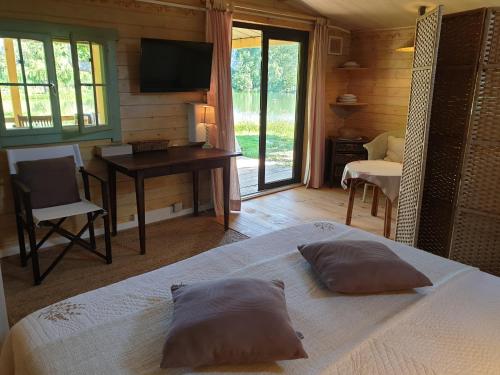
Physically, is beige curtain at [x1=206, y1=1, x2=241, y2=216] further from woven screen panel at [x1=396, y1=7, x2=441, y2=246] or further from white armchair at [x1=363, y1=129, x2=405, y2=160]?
woven screen panel at [x1=396, y1=7, x2=441, y2=246]

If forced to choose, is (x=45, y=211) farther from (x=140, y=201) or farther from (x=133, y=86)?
(x=133, y=86)

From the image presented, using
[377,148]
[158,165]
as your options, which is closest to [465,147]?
[377,148]

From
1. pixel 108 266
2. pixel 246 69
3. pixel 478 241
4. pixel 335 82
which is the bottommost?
pixel 108 266

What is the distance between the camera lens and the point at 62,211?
9.27 ft

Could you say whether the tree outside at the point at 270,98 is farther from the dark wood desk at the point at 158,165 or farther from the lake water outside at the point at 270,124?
the dark wood desk at the point at 158,165

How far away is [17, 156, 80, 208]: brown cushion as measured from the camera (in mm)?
2883

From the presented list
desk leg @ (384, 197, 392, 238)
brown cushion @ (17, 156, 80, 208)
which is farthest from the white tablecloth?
brown cushion @ (17, 156, 80, 208)

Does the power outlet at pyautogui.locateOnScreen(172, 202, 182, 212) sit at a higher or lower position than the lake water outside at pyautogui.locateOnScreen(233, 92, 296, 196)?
lower

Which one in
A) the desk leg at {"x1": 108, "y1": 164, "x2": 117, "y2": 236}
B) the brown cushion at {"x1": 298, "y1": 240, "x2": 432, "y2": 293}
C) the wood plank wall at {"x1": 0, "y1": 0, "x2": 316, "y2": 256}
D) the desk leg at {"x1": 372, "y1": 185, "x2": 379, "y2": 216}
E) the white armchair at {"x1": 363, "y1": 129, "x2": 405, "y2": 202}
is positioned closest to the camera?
the brown cushion at {"x1": 298, "y1": 240, "x2": 432, "y2": 293}

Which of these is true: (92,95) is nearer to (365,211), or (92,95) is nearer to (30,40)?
(30,40)

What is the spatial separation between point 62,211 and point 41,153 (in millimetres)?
558

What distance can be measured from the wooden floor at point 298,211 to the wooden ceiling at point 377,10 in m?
2.11

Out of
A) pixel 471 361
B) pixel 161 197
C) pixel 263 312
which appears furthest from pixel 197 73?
pixel 471 361

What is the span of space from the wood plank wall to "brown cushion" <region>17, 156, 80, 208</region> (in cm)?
31
